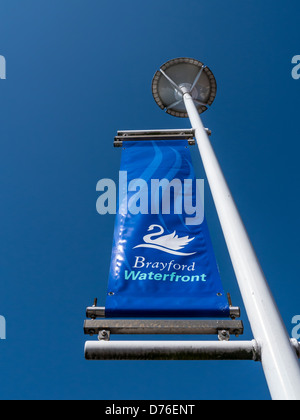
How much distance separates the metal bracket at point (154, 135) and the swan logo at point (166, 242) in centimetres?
218

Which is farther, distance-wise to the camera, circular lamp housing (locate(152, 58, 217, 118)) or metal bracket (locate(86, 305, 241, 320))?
circular lamp housing (locate(152, 58, 217, 118))

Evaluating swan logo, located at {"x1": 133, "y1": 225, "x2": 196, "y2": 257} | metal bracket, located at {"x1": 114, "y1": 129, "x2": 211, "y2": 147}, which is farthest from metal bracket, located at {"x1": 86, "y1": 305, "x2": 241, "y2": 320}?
metal bracket, located at {"x1": 114, "y1": 129, "x2": 211, "y2": 147}

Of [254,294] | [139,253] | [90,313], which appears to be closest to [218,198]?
[139,253]

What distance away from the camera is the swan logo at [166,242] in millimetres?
3357

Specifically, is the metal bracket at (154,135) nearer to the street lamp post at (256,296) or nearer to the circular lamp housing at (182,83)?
the street lamp post at (256,296)

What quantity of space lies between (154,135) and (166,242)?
2507mm

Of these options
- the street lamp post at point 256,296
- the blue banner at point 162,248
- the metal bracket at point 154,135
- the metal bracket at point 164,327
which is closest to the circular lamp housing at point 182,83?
the metal bracket at point 154,135

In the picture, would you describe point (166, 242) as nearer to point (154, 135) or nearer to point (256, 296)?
point (256, 296)

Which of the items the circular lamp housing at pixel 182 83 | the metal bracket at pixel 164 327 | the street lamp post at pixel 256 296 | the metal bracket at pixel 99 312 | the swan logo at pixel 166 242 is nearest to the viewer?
the street lamp post at pixel 256 296

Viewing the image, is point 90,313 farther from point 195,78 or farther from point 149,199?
point 195,78

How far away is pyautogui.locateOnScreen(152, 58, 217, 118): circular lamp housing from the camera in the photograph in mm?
7066

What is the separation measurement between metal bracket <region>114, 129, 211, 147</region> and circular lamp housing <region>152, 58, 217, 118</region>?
1.96 m

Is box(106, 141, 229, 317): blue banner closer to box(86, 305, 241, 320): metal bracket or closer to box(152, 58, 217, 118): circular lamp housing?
box(86, 305, 241, 320): metal bracket

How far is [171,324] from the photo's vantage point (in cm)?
258
